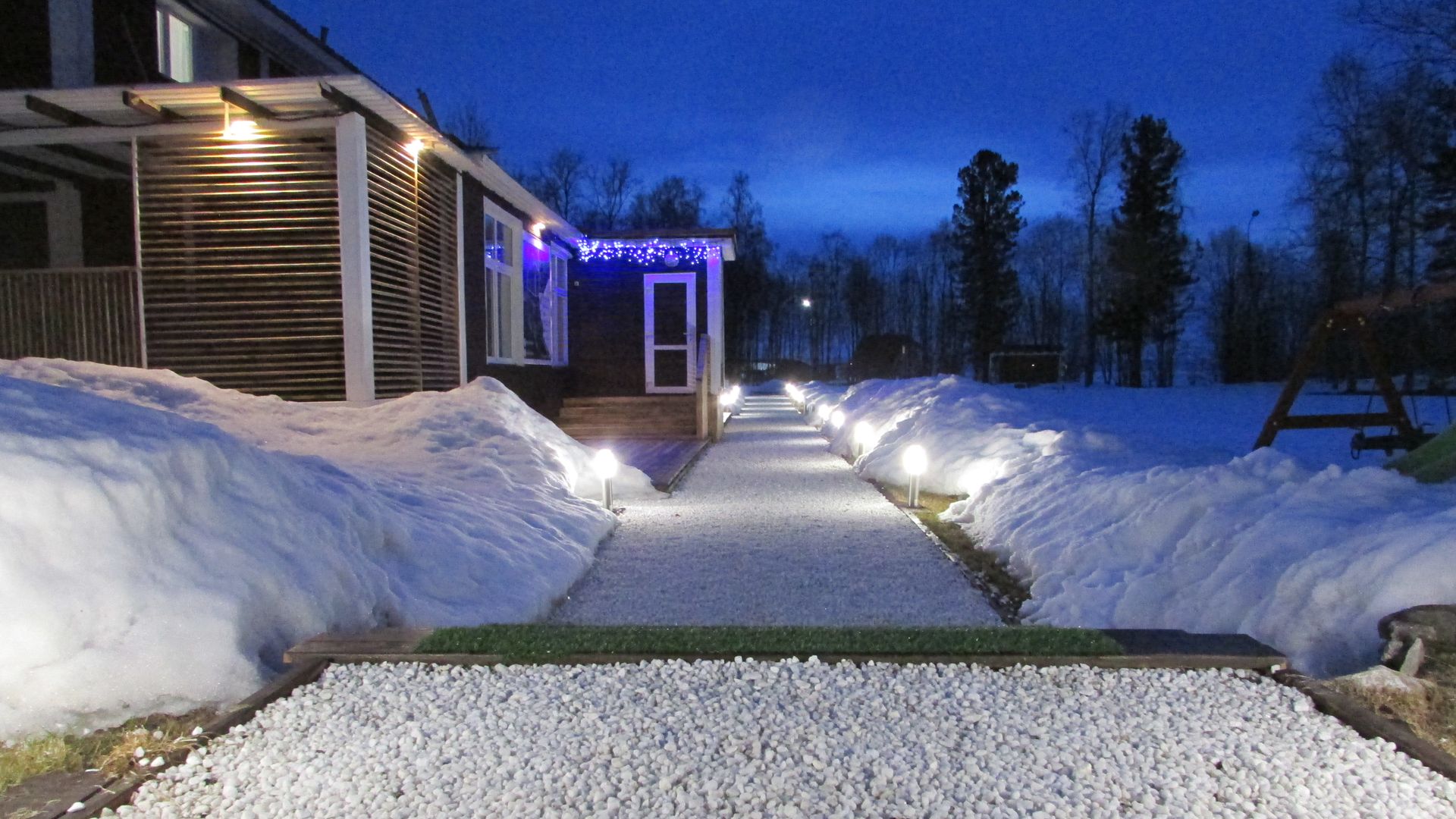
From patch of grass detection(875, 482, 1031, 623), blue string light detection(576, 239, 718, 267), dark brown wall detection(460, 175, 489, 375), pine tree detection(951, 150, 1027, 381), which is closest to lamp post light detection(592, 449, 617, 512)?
patch of grass detection(875, 482, 1031, 623)

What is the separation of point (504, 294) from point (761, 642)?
10.7 meters

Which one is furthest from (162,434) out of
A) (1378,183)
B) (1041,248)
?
(1041,248)

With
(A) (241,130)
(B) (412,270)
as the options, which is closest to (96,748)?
(A) (241,130)

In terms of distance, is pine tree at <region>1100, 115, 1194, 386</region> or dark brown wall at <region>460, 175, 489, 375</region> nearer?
dark brown wall at <region>460, 175, 489, 375</region>

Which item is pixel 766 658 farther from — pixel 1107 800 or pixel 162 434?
pixel 162 434

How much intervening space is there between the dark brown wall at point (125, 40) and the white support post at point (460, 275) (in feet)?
11.0

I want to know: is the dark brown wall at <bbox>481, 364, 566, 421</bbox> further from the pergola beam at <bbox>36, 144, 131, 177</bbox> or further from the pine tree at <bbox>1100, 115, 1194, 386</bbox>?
the pine tree at <bbox>1100, 115, 1194, 386</bbox>

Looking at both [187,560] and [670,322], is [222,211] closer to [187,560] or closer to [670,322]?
[187,560]

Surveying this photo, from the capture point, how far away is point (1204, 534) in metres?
4.73

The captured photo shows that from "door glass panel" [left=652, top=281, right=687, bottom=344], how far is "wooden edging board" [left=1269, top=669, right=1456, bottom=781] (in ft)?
49.0

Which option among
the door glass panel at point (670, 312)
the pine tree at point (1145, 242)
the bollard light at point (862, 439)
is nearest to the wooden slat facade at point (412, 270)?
the bollard light at point (862, 439)

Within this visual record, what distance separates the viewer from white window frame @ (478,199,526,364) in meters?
12.2

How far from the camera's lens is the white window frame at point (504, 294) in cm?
1225

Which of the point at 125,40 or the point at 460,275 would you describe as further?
the point at 460,275
